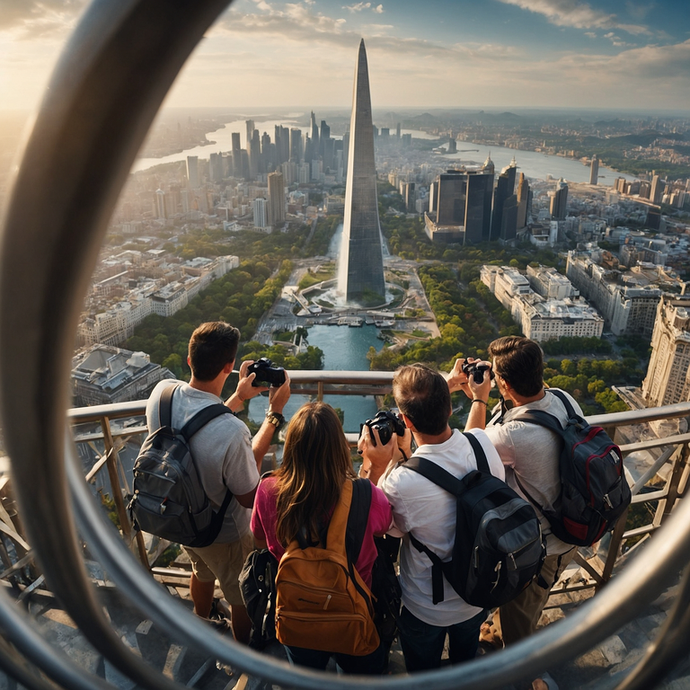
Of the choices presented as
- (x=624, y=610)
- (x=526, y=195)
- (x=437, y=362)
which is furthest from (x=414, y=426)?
(x=526, y=195)

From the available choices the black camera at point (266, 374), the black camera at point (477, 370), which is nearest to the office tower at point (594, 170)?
the black camera at point (477, 370)

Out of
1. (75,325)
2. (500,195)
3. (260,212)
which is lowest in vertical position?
(260,212)

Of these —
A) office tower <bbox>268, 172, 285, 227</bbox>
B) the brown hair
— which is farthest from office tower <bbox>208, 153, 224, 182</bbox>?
the brown hair

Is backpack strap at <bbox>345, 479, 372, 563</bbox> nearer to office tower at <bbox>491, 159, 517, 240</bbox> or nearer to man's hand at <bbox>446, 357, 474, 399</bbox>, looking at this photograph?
man's hand at <bbox>446, 357, 474, 399</bbox>

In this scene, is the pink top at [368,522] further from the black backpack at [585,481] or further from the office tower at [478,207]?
the office tower at [478,207]

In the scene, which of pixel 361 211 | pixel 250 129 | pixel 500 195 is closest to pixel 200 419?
pixel 361 211

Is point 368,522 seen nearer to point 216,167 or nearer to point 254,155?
point 216,167
